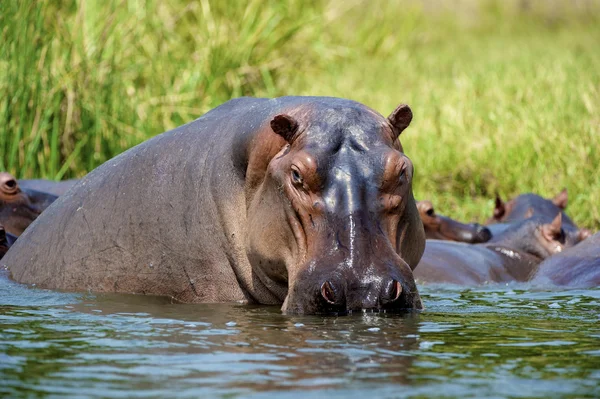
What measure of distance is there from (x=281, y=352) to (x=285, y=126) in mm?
1163

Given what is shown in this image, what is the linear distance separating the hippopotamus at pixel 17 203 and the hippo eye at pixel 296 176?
12.8 ft

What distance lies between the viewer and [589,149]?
966cm

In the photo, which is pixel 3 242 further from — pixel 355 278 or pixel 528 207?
pixel 528 207

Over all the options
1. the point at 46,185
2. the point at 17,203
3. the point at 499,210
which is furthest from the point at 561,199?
the point at 17,203

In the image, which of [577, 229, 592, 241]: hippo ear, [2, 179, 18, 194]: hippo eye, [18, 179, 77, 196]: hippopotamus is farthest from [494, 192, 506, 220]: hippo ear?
[2, 179, 18, 194]: hippo eye

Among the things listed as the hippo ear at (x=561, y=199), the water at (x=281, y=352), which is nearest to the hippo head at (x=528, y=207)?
the hippo ear at (x=561, y=199)

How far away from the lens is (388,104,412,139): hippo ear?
482cm

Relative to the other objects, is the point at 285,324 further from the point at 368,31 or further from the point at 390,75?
the point at 368,31

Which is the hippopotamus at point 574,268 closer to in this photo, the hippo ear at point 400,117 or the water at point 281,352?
the water at point 281,352

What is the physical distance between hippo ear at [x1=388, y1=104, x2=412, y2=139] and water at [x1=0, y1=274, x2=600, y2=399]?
0.78 metres

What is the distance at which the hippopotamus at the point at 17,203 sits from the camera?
8.04 metres

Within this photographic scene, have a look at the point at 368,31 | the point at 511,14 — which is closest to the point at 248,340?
the point at 368,31

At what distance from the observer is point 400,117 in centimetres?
484

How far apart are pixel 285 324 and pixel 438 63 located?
11.5 meters
